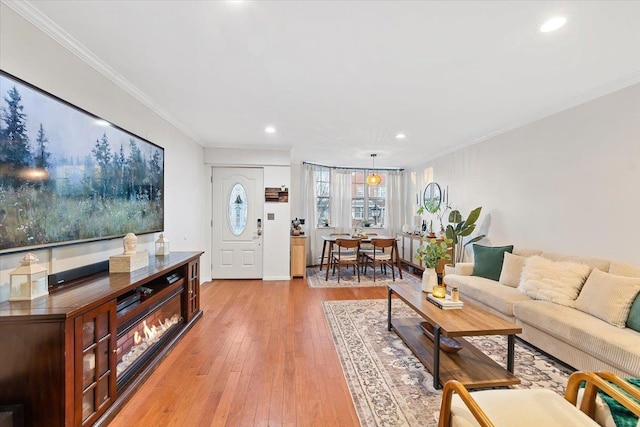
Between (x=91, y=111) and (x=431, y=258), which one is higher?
(x=91, y=111)

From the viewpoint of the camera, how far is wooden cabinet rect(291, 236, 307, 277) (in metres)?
5.44

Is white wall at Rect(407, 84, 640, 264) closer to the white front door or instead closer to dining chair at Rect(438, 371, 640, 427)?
dining chair at Rect(438, 371, 640, 427)

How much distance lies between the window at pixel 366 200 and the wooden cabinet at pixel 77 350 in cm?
551

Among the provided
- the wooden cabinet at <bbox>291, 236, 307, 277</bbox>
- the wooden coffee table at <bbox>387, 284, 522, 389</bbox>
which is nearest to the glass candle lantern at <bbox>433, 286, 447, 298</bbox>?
the wooden coffee table at <bbox>387, 284, 522, 389</bbox>

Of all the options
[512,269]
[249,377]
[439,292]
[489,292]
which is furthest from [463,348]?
[249,377]

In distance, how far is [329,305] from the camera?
12.8 feet

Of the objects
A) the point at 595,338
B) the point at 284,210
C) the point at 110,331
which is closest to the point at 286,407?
the point at 110,331

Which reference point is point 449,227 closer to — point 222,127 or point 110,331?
point 222,127

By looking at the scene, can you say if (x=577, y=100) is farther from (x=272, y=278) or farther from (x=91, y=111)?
(x=272, y=278)

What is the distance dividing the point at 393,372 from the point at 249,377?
114cm

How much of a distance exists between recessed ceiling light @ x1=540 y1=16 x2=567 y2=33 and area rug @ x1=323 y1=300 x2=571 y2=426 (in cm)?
248

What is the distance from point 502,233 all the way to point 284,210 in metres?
3.48

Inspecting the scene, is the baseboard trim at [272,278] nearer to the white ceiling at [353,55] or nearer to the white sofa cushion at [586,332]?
the white ceiling at [353,55]

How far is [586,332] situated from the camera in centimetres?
212
